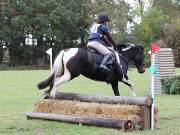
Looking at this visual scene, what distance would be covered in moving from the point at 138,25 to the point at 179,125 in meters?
57.3

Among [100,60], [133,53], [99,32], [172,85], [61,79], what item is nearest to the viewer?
[61,79]

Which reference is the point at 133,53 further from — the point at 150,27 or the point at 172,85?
the point at 150,27

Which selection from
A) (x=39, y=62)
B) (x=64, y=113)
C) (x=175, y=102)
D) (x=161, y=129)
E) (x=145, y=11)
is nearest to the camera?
(x=161, y=129)

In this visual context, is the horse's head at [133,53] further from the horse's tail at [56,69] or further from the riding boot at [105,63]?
the horse's tail at [56,69]

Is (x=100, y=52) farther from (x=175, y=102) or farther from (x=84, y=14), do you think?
(x=84, y=14)

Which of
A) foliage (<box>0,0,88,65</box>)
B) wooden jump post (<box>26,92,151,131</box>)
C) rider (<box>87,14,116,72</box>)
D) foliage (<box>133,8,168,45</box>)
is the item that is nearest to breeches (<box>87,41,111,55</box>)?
rider (<box>87,14,116,72</box>)

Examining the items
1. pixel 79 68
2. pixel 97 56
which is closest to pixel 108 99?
pixel 79 68

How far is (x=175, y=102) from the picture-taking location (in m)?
16.5

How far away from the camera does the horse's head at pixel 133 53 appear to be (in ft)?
44.8

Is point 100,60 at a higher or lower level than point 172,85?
higher

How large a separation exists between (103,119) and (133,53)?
340cm

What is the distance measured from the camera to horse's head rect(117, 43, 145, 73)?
13648 millimetres

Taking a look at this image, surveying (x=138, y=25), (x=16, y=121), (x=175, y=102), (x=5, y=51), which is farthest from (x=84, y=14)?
(x=16, y=121)

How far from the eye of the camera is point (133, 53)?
1384cm
